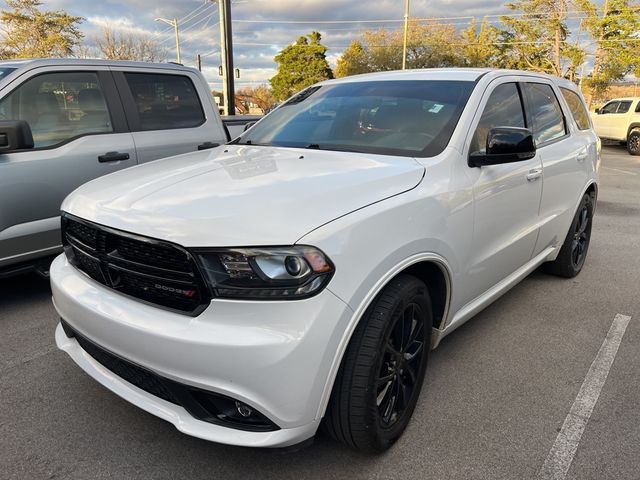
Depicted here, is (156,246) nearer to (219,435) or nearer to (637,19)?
(219,435)

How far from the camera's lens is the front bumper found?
182cm

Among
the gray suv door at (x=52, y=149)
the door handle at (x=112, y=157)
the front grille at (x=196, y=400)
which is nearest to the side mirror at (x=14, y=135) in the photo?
the gray suv door at (x=52, y=149)

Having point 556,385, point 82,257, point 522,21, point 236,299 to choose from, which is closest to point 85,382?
point 82,257

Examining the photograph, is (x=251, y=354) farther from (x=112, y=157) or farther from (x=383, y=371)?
(x=112, y=157)

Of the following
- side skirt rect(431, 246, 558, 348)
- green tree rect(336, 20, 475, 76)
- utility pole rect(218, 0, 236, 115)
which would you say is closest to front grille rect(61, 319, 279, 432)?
side skirt rect(431, 246, 558, 348)

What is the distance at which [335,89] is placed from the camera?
12.2 ft

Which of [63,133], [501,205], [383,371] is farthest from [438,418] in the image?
[63,133]

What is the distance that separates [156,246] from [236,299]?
15.9 inches

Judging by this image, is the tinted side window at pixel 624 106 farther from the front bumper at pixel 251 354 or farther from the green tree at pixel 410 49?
the green tree at pixel 410 49

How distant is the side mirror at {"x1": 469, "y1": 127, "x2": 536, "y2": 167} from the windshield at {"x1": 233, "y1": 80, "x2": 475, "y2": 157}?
210mm

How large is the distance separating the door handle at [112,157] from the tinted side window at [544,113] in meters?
3.38

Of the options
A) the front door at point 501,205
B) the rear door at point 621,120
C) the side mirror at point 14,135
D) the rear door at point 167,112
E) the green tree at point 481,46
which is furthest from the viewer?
the green tree at point 481,46

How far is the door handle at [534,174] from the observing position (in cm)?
340

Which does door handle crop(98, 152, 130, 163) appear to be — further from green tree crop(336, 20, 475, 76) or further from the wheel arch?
green tree crop(336, 20, 475, 76)
